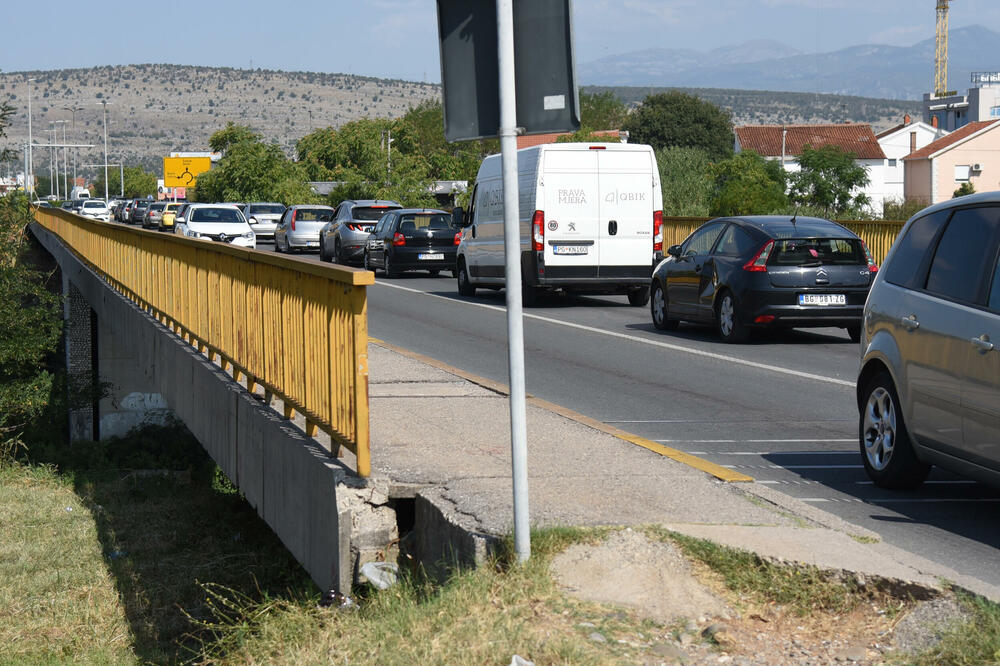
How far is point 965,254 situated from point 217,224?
3646 cm

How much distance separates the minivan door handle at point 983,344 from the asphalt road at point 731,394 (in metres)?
0.91

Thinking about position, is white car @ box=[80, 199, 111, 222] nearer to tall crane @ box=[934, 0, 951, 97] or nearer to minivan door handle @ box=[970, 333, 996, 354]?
minivan door handle @ box=[970, 333, 996, 354]

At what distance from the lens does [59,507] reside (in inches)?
681

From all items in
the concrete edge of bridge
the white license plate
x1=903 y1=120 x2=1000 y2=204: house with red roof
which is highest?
x1=903 y1=120 x2=1000 y2=204: house with red roof

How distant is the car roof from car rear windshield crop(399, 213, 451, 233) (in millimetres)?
15483

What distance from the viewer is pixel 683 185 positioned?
49.3 metres

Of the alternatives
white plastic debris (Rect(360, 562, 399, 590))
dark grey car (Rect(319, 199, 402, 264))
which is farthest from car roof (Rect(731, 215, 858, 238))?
dark grey car (Rect(319, 199, 402, 264))

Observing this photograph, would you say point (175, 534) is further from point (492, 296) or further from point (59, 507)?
point (492, 296)

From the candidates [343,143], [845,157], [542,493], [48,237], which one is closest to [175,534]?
[542,493]

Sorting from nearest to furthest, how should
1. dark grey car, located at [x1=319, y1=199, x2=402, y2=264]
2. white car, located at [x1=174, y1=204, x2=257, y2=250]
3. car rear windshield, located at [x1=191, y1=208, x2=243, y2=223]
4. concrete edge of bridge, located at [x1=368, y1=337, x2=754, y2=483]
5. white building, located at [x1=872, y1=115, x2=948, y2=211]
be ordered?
concrete edge of bridge, located at [x1=368, y1=337, x2=754, y2=483] < dark grey car, located at [x1=319, y1=199, x2=402, y2=264] < white car, located at [x1=174, y1=204, x2=257, y2=250] < car rear windshield, located at [x1=191, y1=208, x2=243, y2=223] < white building, located at [x1=872, y1=115, x2=948, y2=211]

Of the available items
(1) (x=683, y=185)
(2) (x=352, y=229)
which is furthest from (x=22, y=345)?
(1) (x=683, y=185)

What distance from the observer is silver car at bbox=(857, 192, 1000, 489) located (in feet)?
21.4

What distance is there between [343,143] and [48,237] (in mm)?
64343

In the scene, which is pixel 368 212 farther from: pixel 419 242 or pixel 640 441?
pixel 640 441
